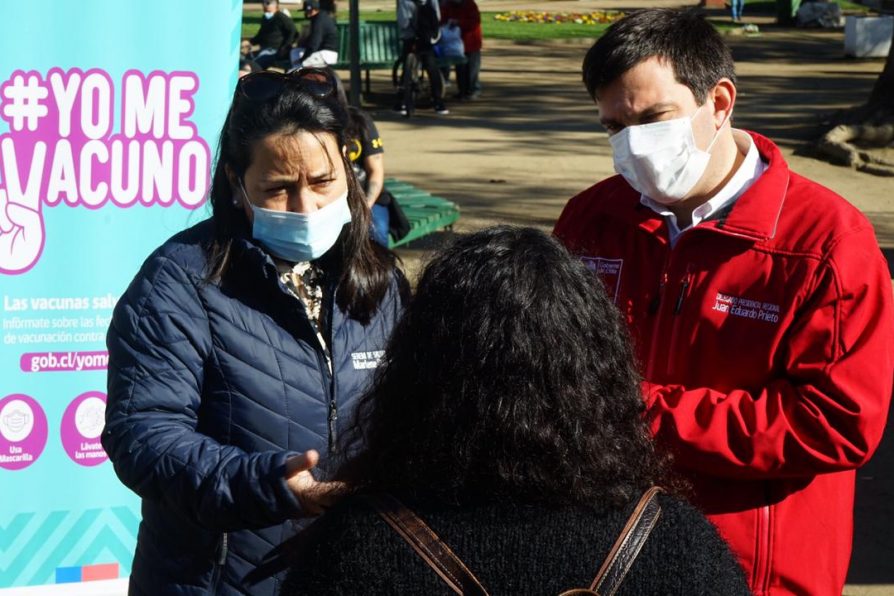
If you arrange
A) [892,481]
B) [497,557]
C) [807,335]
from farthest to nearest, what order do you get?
[892,481], [807,335], [497,557]

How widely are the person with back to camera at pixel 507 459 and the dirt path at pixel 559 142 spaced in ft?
10.7

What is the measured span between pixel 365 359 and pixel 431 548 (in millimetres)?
1065

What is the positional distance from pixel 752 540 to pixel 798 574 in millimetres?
111

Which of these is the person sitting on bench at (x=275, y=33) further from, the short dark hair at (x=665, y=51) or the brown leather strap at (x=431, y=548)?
the brown leather strap at (x=431, y=548)

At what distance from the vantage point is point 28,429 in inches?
151

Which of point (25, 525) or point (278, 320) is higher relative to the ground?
point (278, 320)

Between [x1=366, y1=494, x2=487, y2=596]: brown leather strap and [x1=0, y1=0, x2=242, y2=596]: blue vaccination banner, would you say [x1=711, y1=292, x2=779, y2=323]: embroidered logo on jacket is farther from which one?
[x1=0, y1=0, x2=242, y2=596]: blue vaccination banner

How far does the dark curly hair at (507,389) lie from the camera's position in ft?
5.17

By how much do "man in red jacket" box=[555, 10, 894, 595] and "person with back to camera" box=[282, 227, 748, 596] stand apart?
0.56 m

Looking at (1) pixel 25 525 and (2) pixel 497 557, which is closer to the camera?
(2) pixel 497 557

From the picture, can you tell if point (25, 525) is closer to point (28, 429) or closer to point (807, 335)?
point (28, 429)

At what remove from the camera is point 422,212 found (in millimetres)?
8695

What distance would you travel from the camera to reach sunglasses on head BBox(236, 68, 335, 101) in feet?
8.56

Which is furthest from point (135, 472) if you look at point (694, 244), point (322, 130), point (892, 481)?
point (892, 481)
